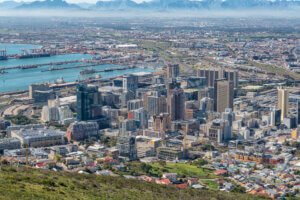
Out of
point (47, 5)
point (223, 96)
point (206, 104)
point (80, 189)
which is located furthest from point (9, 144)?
point (47, 5)

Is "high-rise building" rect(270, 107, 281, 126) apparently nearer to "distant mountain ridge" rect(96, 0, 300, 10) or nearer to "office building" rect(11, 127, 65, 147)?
"office building" rect(11, 127, 65, 147)

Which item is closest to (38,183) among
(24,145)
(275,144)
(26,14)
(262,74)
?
(24,145)

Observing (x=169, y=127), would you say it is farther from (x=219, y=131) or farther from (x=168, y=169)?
(x=168, y=169)

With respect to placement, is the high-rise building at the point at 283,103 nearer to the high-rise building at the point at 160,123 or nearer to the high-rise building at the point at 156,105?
the high-rise building at the point at 156,105

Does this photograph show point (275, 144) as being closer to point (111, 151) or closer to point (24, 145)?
point (111, 151)

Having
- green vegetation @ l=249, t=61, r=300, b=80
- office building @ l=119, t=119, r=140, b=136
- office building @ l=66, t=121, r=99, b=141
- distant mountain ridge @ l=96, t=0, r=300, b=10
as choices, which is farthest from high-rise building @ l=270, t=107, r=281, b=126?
distant mountain ridge @ l=96, t=0, r=300, b=10

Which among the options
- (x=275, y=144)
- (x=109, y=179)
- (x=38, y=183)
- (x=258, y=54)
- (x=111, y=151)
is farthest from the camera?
(x=258, y=54)
